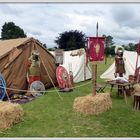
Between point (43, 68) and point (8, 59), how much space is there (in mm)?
1613

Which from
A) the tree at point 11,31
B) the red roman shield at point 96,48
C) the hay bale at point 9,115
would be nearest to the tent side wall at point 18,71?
the hay bale at point 9,115

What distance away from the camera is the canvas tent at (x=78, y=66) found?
42.6 ft

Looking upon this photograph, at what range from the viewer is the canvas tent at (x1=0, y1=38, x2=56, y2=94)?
9.47m

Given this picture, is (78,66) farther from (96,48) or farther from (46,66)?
(96,48)

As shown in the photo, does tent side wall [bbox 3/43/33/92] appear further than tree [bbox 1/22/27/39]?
No

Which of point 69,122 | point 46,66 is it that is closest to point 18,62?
point 46,66

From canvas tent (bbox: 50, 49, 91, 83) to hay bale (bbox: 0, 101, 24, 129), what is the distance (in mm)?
6261

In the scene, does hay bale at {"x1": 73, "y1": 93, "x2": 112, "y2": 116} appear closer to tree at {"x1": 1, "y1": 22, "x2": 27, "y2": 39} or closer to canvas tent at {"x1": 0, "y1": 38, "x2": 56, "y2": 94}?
canvas tent at {"x1": 0, "y1": 38, "x2": 56, "y2": 94}

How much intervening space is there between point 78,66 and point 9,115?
6908 millimetres

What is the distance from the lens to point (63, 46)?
33.4m

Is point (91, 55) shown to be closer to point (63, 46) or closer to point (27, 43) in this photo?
point (27, 43)

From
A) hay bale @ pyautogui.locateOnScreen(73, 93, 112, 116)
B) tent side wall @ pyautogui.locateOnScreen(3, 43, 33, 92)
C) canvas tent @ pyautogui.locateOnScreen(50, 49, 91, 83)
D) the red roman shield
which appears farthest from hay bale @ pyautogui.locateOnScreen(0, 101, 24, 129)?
canvas tent @ pyautogui.locateOnScreen(50, 49, 91, 83)

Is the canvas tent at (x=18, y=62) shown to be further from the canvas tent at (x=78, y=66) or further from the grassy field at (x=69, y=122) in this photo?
the canvas tent at (x=78, y=66)

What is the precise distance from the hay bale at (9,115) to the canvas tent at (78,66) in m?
6.26
